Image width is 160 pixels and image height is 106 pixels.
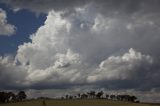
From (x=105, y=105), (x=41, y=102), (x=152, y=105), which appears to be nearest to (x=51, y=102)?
(x=41, y=102)

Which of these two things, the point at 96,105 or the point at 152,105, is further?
the point at 152,105

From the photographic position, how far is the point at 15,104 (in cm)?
16038

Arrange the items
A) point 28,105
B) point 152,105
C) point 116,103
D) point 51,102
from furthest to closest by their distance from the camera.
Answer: point 152,105
point 116,103
point 51,102
point 28,105

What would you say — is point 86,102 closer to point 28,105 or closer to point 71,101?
point 71,101

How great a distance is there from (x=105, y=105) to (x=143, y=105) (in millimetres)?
27921

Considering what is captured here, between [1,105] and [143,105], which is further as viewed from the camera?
[143,105]

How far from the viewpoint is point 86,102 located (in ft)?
566

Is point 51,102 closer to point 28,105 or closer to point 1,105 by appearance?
point 28,105

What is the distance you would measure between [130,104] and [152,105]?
20778 millimetres

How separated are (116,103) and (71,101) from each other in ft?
96.0

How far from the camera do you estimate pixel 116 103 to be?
182 m

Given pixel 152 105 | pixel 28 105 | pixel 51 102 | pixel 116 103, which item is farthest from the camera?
pixel 152 105

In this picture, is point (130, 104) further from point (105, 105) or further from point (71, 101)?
point (71, 101)

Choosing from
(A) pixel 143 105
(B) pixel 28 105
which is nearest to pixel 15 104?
(B) pixel 28 105
